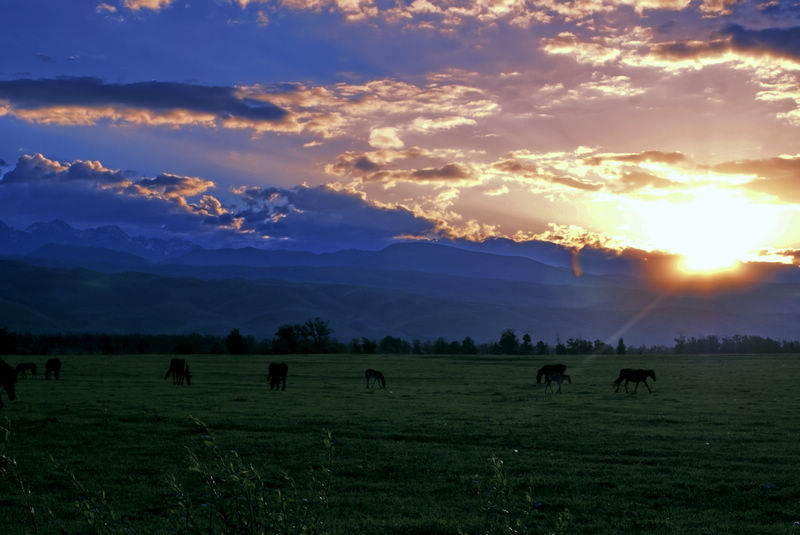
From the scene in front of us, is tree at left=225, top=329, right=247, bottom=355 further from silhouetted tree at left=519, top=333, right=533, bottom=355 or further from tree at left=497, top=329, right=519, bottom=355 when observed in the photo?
silhouetted tree at left=519, top=333, right=533, bottom=355

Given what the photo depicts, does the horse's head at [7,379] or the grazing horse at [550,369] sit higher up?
the grazing horse at [550,369]

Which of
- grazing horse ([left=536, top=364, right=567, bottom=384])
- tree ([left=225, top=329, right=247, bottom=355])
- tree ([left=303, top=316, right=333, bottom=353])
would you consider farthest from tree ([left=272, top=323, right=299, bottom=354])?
grazing horse ([left=536, top=364, right=567, bottom=384])

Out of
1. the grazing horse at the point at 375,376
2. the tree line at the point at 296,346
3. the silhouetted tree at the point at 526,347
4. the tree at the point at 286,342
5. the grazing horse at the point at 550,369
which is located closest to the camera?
the grazing horse at the point at 375,376

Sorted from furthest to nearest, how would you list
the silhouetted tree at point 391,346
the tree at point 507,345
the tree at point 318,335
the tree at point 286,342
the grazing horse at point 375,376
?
the silhouetted tree at point 391,346 → the tree at point 318,335 → the tree at point 286,342 → the tree at point 507,345 → the grazing horse at point 375,376

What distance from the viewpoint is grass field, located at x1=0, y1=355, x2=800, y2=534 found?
1309cm

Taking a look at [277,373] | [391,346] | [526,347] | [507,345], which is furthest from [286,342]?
[277,373]

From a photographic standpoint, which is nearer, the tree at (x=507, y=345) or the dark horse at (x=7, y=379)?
the dark horse at (x=7, y=379)

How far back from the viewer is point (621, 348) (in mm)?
103312

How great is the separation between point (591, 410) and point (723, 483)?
14.5 metres

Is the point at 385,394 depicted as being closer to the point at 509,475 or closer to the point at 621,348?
the point at 509,475

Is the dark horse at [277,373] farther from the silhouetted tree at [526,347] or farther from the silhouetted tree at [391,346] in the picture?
the silhouetted tree at [391,346]

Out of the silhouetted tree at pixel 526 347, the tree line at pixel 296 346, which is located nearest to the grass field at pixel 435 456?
the tree line at pixel 296 346

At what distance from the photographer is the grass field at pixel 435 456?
43.0ft

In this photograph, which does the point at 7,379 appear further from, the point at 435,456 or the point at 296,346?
the point at 296,346
